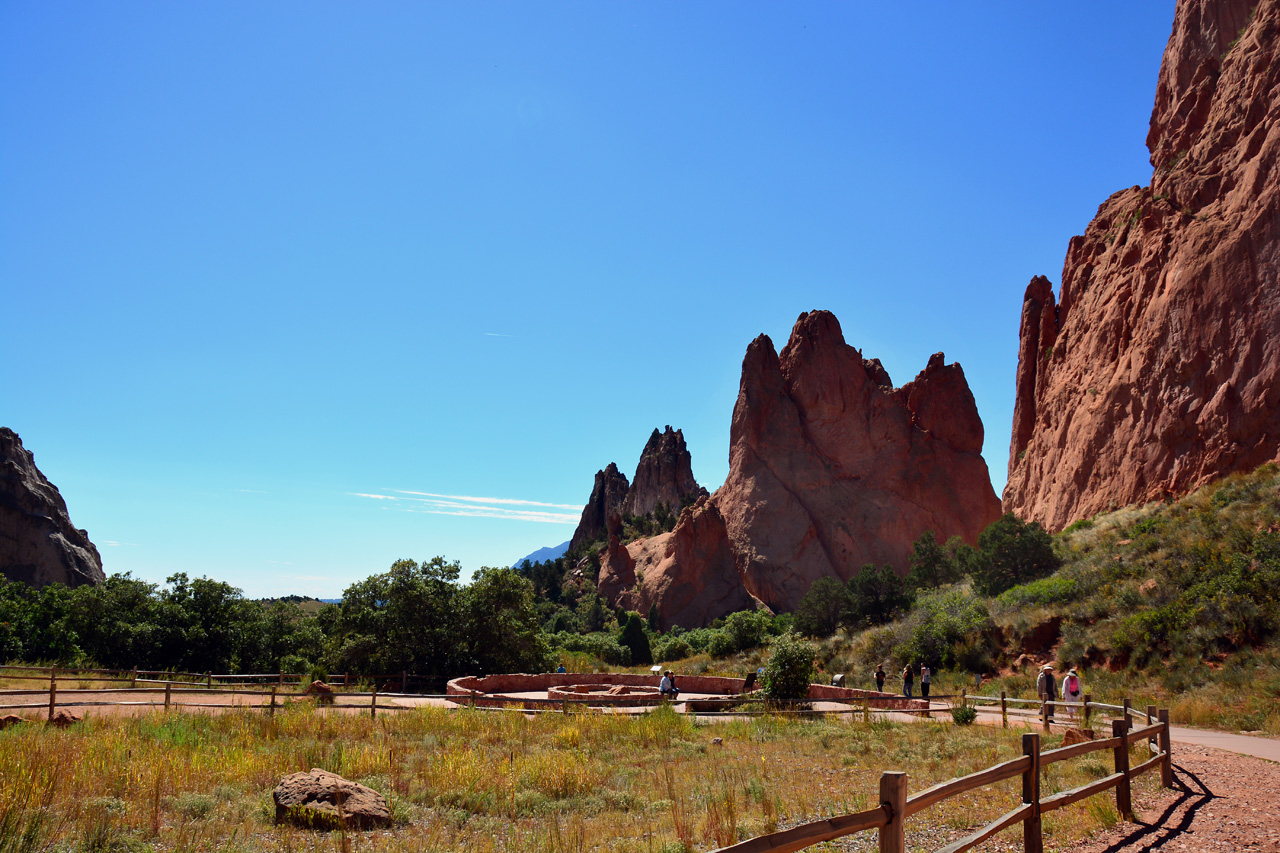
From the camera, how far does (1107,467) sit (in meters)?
37.0

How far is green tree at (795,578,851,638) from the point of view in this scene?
136 ft

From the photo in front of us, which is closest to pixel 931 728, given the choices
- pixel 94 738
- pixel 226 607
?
pixel 94 738

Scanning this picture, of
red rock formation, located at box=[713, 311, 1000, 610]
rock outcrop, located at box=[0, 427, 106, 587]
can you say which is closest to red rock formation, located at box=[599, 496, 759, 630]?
red rock formation, located at box=[713, 311, 1000, 610]

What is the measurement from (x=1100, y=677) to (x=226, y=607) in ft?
117

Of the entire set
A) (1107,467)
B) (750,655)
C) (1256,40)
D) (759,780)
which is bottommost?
(750,655)

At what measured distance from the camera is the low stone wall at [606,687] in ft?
65.9

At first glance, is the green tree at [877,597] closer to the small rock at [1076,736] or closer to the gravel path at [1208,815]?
the small rock at [1076,736]

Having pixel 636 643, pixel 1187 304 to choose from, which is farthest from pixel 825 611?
pixel 1187 304

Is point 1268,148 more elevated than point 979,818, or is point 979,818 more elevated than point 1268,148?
point 1268,148

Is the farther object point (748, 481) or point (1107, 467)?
point (748, 481)

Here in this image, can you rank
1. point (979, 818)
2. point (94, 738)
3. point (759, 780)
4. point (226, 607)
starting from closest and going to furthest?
point (979, 818) → point (759, 780) → point (94, 738) → point (226, 607)

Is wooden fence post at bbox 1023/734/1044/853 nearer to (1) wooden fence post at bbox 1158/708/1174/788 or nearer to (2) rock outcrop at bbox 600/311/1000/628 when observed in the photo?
(1) wooden fence post at bbox 1158/708/1174/788

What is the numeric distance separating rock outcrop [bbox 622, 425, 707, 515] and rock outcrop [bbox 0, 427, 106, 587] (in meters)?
72.0

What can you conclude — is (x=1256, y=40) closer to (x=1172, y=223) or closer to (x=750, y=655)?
(x=1172, y=223)
